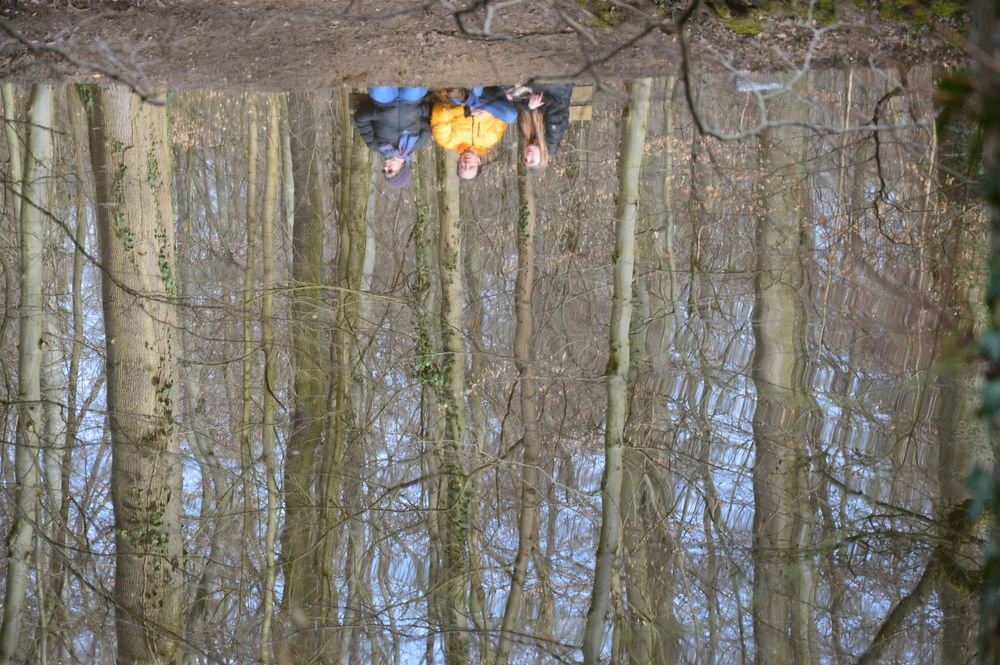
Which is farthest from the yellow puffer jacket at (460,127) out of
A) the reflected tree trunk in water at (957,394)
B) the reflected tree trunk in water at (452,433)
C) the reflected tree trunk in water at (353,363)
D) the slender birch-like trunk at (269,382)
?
the reflected tree trunk in water at (957,394)

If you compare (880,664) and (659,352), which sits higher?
(659,352)

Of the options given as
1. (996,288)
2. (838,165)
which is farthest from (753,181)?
(996,288)

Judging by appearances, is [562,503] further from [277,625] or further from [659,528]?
[277,625]

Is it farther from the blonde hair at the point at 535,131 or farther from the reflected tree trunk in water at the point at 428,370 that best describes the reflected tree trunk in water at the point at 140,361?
the blonde hair at the point at 535,131

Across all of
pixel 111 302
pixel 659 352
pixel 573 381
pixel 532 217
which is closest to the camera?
pixel 111 302

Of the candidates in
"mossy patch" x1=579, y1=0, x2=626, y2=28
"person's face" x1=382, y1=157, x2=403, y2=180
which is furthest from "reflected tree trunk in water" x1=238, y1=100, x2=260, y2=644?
"mossy patch" x1=579, y1=0, x2=626, y2=28

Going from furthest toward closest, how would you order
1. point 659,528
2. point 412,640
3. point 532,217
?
point 532,217
point 659,528
point 412,640

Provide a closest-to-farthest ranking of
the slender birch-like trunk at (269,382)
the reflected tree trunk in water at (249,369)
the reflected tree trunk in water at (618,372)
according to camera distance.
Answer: the reflected tree trunk in water at (618,372), the slender birch-like trunk at (269,382), the reflected tree trunk in water at (249,369)

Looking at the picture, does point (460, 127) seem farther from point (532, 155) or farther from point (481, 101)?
point (532, 155)

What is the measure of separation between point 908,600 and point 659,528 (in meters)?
1.05

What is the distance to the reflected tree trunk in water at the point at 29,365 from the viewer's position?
420 centimetres

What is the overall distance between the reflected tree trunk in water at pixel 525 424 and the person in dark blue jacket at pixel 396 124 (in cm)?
88

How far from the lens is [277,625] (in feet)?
12.8

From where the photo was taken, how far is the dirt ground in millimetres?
5648
